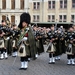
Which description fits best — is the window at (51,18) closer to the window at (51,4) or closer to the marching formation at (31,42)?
the window at (51,4)

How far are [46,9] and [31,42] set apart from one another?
4057cm

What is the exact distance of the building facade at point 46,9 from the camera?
49.6 m

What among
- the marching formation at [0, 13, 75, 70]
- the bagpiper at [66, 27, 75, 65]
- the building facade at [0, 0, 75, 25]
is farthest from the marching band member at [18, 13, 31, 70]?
the building facade at [0, 0, 75, 25]

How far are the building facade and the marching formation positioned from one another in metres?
34.5

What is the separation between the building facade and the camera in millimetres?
49594

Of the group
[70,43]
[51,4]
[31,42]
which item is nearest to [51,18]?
[51,4]

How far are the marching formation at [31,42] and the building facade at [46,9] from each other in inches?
1357

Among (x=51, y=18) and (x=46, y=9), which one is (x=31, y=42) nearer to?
(x=51, y=18)

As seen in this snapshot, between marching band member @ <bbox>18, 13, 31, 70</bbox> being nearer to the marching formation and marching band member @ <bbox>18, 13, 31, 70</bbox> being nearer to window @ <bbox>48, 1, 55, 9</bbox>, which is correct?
the marching formation

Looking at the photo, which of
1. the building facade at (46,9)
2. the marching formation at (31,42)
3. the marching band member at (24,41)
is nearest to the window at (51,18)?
the building facade at (46,9)

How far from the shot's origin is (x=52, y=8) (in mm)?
50938

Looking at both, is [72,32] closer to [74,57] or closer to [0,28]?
[74,57]

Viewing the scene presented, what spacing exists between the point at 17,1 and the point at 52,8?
736cm

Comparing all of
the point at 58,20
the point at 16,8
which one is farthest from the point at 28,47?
the point at 16,8
